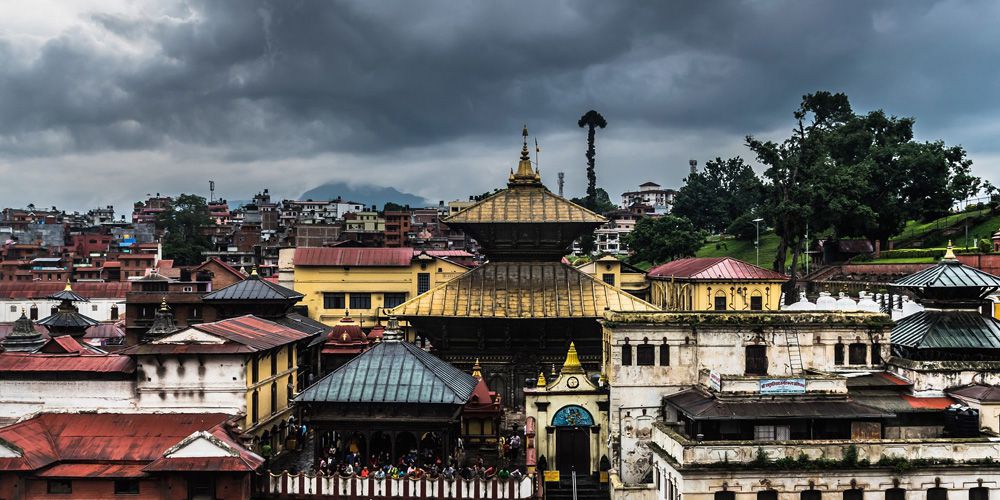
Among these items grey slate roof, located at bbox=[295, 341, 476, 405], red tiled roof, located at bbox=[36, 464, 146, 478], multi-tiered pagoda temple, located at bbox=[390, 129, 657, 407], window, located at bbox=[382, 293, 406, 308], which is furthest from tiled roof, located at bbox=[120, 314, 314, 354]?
window, located at bbox=[382, 293, 406, 308]

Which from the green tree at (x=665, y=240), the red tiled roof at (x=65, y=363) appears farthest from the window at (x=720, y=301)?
the red tiled roof at (x=65, y=363)

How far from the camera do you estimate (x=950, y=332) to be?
1548 inches

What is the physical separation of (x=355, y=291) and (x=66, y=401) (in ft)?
137

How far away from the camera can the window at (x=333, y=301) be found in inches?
3088

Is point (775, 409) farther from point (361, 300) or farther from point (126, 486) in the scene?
point (361, 300)

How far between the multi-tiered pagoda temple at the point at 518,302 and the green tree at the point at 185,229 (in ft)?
330

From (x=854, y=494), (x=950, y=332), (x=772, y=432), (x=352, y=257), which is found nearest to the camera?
(x=854, y=494)

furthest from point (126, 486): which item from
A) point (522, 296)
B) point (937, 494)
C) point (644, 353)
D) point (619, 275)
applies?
point (619, 275)

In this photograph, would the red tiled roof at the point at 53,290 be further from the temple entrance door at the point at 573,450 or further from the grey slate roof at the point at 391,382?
the temple entrance door at the point at 573,450

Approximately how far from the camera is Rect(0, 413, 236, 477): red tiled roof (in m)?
33.4

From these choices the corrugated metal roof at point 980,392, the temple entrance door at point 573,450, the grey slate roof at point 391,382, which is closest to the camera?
the grey slate roof at point 391,382

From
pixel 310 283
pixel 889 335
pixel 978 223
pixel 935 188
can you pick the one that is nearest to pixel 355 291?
pixel 310 283

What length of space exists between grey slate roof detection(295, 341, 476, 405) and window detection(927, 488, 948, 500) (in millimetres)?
18245

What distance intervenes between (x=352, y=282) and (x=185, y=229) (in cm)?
9220
